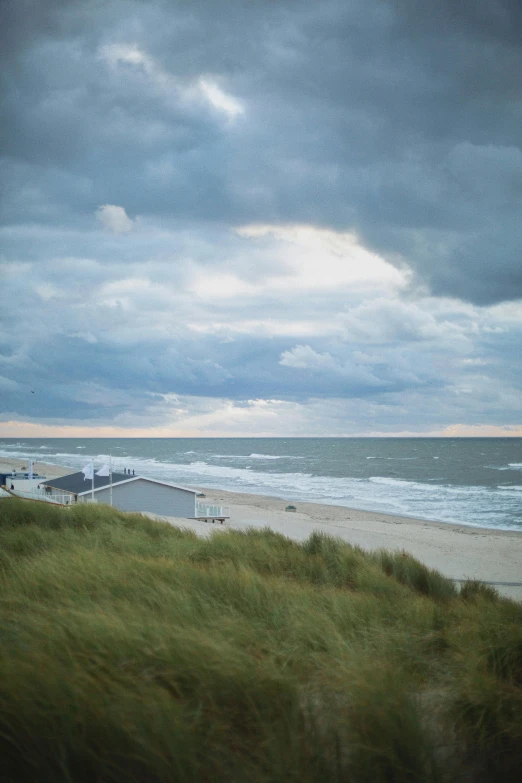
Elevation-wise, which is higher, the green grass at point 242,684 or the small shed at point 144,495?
the green grass at point 242,684

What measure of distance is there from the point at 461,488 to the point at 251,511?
27393mm

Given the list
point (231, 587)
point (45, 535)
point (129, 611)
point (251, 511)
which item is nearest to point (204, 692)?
point (129, 611)

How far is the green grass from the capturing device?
111 inches

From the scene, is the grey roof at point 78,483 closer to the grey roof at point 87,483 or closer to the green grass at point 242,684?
the grey roof at point 87,483

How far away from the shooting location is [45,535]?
9062mm

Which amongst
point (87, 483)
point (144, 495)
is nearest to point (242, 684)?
point (144, 495)

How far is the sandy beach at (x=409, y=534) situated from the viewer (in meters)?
21.1

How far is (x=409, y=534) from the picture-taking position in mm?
30984

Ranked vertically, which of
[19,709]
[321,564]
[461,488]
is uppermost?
[19,709]

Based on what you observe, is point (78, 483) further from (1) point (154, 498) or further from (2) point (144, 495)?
(1) point (154, 498)

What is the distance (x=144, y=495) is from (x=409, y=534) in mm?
14265

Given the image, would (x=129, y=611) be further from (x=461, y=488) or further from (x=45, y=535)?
(x=461, y=488)

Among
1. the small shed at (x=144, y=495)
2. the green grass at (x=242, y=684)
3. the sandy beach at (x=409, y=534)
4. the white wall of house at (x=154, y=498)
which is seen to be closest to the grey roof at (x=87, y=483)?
the small shed at (x=144, y=495)

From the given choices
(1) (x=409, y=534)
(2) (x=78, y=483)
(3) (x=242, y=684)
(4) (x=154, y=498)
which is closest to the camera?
(3) (x=242, y=684)
